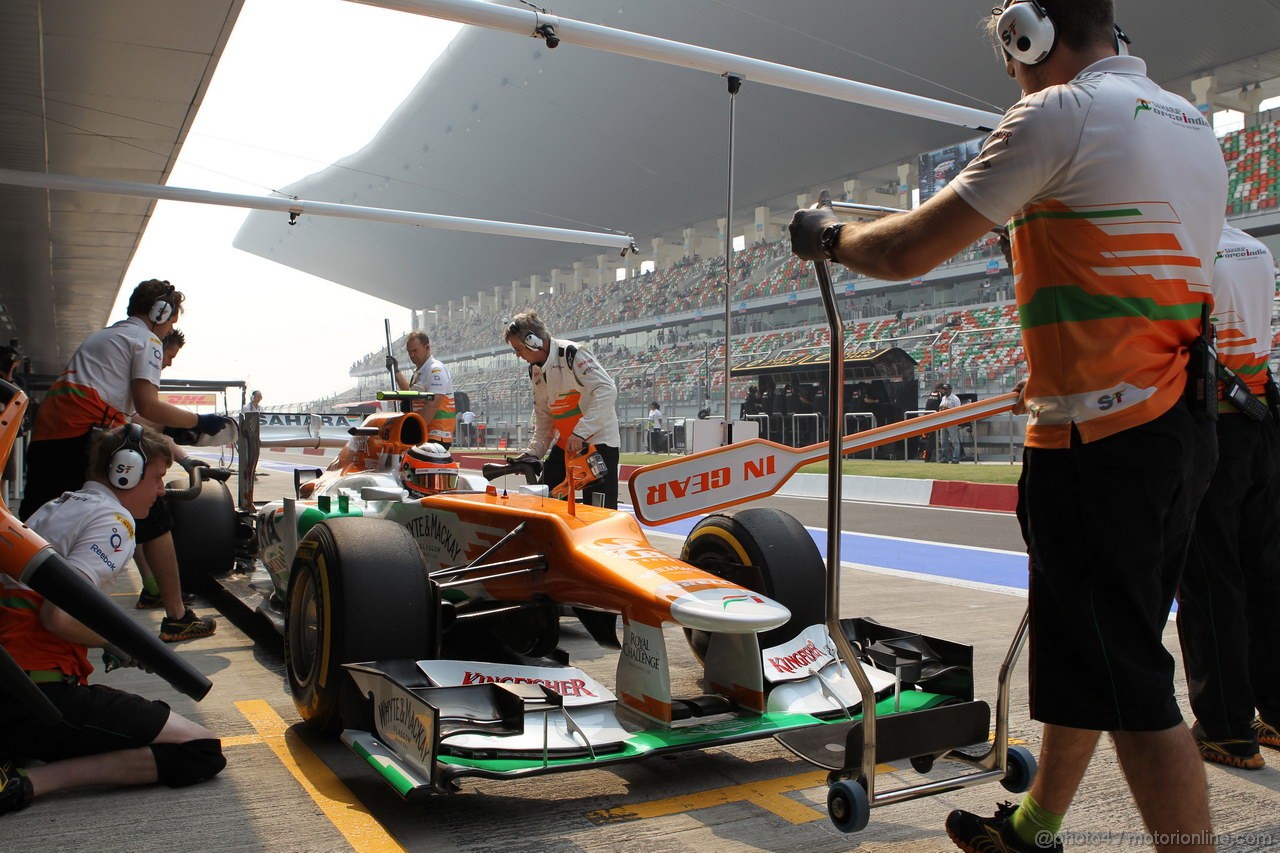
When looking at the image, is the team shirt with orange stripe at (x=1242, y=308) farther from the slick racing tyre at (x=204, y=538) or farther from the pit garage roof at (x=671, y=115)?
the pit garage roof at (x=671, y=115)

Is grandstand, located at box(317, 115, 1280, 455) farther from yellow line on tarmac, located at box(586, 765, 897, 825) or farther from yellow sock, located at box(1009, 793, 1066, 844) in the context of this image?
yellow sock, located at box(1009, 793, 1066, 844)

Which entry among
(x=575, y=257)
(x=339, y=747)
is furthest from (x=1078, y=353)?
(x=575, y=257)

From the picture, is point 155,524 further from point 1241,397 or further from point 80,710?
point 1241,397

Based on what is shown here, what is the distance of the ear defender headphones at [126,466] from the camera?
3174mm

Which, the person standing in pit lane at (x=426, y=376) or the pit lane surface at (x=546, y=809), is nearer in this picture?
the pit lane surface at (x=546, y=809)

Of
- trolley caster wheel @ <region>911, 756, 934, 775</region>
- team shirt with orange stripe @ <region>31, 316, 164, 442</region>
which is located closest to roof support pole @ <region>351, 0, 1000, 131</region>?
team shirt with orange stripe @ <region>31, 316, 164, 442</region>

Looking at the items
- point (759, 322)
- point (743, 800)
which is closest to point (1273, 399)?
point (743, 800)

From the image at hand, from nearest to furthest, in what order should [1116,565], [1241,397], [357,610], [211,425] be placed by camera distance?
1. [1116,565]
2. [1241,397]
3. [357,610]
4. [211,425]

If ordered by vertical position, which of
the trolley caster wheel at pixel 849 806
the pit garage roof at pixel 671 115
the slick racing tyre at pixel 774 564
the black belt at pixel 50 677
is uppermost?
the pit garage roof at pixel 671 115

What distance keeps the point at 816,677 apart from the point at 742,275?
42495mm

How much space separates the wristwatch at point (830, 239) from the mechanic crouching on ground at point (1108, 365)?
93 millimetres

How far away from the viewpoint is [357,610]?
3207 millimetres

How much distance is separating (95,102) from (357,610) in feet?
31.7

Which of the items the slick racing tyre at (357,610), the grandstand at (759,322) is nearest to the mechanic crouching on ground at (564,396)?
the slick racing tyre at (357,610)
